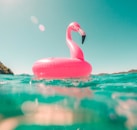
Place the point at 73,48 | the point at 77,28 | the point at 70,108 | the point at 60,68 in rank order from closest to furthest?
the point at 70,108
the point at 60,68
the point at 73,48
the point at 77,28

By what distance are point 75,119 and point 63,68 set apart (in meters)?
3.60

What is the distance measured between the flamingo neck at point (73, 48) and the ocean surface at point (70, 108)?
227 cm

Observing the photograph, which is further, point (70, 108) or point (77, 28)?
point (77, 28)

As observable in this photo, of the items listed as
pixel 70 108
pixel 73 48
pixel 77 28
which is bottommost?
pixel 70 108

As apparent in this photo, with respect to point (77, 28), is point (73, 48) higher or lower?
lower

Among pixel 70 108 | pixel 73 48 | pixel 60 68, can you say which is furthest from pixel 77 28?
pixel 70 108

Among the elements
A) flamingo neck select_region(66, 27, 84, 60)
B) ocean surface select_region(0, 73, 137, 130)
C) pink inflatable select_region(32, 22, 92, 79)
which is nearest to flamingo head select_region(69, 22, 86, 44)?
flamingo neck select_region(66, 27, 84, 60)

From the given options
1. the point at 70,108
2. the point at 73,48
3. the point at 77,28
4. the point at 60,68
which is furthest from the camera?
the point at 77,28

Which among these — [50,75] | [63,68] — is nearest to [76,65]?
[63,68]

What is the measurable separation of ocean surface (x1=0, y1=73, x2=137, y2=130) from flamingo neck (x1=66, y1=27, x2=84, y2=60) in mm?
2267

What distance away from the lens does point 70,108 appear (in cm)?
626

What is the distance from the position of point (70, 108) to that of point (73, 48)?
16.4 ft

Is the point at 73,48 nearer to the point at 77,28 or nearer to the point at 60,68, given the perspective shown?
the point at 77,28

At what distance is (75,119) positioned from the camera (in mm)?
5414
